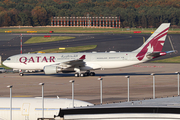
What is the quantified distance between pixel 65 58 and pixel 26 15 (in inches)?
5188

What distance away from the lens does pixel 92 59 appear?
50594 millimetres

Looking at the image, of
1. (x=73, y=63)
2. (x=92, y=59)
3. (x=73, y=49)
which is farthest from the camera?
(x=73, y=49)

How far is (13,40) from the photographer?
112m

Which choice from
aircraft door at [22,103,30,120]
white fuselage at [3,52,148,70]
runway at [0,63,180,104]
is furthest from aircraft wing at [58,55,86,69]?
aircraft door at [22,103,30,120]

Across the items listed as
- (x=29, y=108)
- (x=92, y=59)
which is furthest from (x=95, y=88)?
(x=29, y=108)

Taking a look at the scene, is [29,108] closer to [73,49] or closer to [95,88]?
[95,88]

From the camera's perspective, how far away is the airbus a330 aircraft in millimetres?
49281

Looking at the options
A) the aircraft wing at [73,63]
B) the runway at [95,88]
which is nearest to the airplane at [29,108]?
the runway at [95,88]

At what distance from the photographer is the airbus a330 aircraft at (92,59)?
162 ft

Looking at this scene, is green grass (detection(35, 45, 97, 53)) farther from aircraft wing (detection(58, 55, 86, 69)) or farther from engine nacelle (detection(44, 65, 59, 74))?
engine nacelle (detection(44, 65, 59, 74))

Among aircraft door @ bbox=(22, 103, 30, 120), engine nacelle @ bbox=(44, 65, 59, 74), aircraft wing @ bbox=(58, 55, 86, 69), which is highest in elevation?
aircraft wing @ bbox=(58, 55, 86, 69)

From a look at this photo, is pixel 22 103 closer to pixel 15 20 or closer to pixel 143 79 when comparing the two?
pixel 143 79

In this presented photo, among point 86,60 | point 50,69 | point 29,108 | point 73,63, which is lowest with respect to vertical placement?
point 29,108

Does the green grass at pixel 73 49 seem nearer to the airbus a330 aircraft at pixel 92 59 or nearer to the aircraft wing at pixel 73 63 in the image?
the airbus a330 aircraft at pixel 92 59
